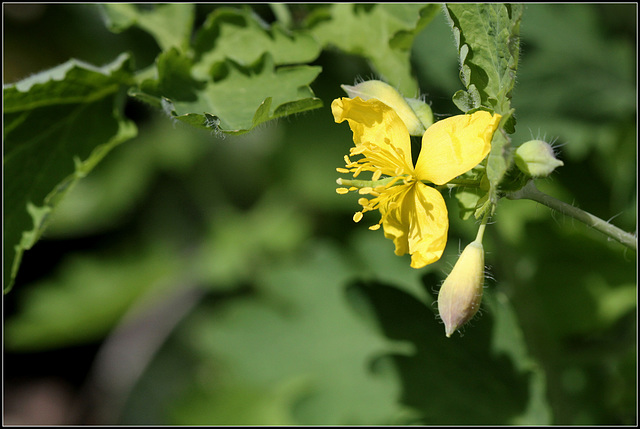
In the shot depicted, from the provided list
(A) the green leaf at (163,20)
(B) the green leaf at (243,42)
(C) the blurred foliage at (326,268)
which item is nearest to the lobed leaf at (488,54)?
(C) the blurred foliage at (326,268)

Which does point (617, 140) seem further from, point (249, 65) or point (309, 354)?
point (249, 65)

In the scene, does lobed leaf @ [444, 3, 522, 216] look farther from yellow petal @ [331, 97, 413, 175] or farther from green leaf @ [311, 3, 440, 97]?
green leaf @ [311, 3, 440, 97]

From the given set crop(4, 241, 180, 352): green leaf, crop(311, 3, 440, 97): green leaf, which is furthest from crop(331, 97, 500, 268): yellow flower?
crop(4, 241, 180, 352): green leaf

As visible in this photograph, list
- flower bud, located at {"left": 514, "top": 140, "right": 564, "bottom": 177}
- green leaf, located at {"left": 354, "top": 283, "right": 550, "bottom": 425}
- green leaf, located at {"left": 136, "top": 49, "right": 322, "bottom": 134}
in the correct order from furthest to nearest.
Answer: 1. green leaf, located at {"left": 354, "top": 283, "right": 550, "bottom": 425}
2. green leaf, located at {"left": 136, "top": 49, "right": 322, "bottom": 134}
3. flower bud, located at {"left": 514, "top": 140, "right": 564, "bottom": 177}

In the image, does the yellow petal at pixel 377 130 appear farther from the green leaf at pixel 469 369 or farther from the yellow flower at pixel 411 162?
the green leaf at pixel 469 369

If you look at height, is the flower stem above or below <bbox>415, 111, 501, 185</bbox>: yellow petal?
below

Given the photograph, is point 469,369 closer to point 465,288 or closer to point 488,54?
point 465,288

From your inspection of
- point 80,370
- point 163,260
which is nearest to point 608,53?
point 163,260
